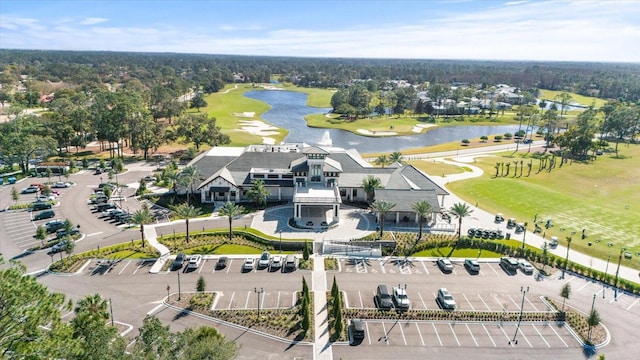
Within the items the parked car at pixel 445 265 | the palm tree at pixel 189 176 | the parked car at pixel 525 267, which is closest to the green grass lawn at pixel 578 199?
the parked car at pixel 525 267

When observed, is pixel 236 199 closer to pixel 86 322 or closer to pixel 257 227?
pixel 257 227

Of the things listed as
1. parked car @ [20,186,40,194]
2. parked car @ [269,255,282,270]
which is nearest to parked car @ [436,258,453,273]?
parked car @ [269,255,282,270]

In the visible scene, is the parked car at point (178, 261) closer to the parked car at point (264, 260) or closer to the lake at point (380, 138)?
the parked car at point (264, 260)

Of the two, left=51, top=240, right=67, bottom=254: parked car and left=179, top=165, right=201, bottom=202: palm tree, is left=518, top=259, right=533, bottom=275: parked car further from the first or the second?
left=51, top=240, right=67, bottom=254: parked car

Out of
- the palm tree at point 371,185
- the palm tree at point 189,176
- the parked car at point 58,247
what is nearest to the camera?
the parked car at point 58,247

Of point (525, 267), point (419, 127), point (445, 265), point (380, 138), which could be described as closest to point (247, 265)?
point (445, 265)

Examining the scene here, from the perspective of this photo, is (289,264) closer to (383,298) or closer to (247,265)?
(247,265)
